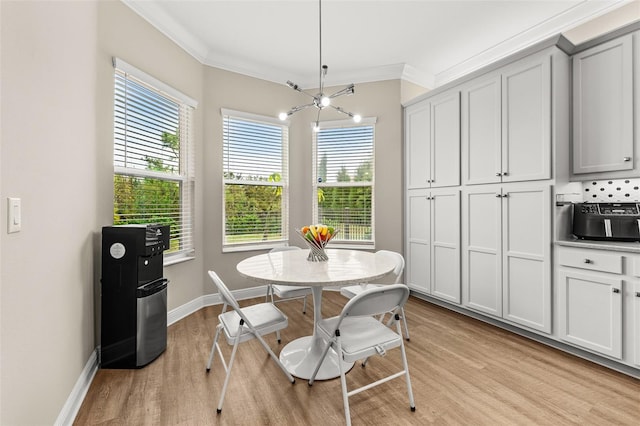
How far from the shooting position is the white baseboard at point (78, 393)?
1.61 meters

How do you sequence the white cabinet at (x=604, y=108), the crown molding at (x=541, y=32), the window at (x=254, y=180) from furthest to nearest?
the window at (x=254, y=180) → the crown molding at (x=541, y=32) → the white cabinet at (x=604, y=108)

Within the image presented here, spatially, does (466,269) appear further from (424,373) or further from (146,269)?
(146,269)

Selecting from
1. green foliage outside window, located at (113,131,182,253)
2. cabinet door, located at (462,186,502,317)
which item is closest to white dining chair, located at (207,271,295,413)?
green foliage outside window, located at (113,131,182,253)

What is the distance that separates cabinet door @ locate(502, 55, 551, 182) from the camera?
2498mm

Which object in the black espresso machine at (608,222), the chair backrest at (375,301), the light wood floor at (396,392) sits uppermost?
the black espresso machine at (608,222)

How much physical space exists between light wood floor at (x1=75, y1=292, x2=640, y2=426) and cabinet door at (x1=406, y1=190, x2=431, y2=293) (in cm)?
115

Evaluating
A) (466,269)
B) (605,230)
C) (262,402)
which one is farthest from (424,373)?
(605,230)

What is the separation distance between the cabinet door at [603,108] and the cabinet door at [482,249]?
728 millimetres

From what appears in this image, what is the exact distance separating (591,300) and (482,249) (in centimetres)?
91

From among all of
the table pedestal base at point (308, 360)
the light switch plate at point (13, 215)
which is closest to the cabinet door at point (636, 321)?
the table pedestal base at point (308, 360)

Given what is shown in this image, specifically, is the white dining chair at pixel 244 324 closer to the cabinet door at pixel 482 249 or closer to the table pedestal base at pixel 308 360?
the table pedestal base at pixel 308 360

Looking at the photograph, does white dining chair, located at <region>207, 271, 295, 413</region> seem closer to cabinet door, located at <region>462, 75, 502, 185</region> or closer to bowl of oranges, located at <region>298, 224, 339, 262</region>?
bowl of oranges, located at <region>298, 224, 339, 262</region>

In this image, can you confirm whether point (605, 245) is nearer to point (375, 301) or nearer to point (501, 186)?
point (501, 186)

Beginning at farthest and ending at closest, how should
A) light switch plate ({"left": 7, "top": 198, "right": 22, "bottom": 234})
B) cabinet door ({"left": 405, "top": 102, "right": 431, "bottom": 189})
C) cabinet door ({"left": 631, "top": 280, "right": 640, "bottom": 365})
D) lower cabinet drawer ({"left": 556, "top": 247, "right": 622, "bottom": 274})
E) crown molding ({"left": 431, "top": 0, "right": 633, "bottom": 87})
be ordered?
1. cabinet door ({"left": 405, "top": 102, "right": 431, "bottom": 189})
2. crown molding ({"left": 431, "top": 0, "right": 633, "bottom": 87})
3. lower cabinet drawer ({"left": 556, "top": 247, "right": 622, "bottom": 274})
4. cabinet door ({"left": 631, "top": 280, "right": 640, "bottom": 365})
5. light switch plate ({"left": 7, "top": 198, "right": 22, "bottom": 234})
